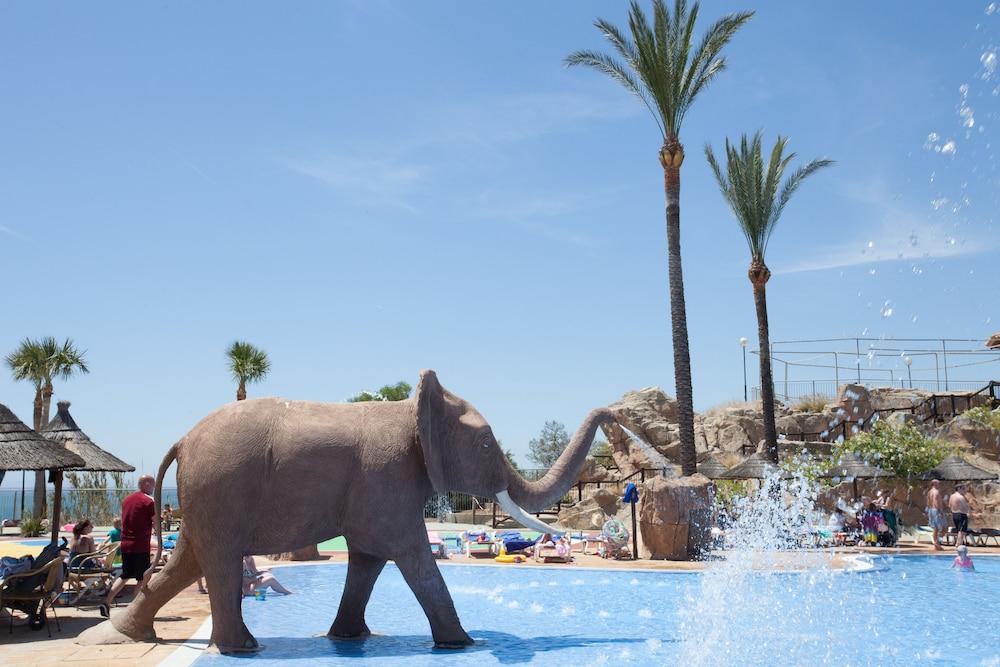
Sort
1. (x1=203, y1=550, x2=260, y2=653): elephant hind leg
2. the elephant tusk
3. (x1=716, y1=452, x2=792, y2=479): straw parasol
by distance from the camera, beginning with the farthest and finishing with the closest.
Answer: (x1=716, y1=452, x2=792, y2=479): straw parasol
the elephant tusk
(x1=203, y1=550, x2=260, y2=653): elephant hind leg

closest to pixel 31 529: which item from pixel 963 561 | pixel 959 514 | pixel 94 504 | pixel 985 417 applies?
pixel 94 504

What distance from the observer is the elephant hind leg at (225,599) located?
829cm

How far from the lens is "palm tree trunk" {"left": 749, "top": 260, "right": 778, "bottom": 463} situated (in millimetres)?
24984

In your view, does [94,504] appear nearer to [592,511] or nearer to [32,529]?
[32,529]

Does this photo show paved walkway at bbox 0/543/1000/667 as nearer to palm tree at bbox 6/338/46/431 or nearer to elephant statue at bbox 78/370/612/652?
elephant statue at bbox 78/370/612/652

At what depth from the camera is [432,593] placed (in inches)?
336

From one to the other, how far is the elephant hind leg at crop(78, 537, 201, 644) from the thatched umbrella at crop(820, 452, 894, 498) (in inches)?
681

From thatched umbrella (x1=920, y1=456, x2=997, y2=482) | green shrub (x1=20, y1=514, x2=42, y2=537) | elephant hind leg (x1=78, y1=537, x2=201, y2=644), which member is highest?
thatched umbrella (x1=920, y1=456, x2=997, y2=482)

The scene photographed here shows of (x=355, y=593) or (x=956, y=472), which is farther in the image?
(x=956, y=472)

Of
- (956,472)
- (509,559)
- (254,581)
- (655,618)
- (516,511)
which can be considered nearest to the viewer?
(516,511)

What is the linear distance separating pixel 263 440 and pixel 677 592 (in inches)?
321

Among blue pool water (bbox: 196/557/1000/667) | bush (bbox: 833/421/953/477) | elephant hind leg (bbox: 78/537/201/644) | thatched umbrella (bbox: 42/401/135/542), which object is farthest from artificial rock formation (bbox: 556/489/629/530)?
elephant hind leg (bbox: 78/537/201/644)

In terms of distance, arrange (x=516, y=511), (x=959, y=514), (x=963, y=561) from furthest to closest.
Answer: (x=959, y=514)
(x=963, y=561)
(x=516, y=511)

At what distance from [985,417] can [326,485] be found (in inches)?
1050
